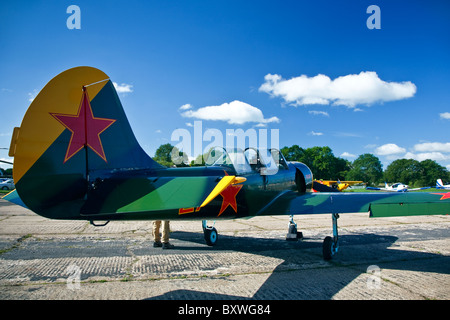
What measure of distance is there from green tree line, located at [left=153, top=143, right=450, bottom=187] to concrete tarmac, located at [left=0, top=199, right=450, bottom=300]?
56.9m

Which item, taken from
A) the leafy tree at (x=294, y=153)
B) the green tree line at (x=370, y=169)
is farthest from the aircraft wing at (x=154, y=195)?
the green tree line at (x=370, y=169)

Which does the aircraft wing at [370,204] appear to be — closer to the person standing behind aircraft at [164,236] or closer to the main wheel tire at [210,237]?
the main wheel tire at [210,237]

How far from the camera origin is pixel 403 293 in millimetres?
4266

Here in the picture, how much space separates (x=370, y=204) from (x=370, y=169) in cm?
12783

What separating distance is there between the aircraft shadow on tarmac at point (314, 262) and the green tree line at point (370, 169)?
185 ft

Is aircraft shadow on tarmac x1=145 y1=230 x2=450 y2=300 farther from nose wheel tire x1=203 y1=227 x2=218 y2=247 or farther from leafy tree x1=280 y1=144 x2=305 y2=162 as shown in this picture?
leafy tree x1=280 y1=144 x2=305 y2=162

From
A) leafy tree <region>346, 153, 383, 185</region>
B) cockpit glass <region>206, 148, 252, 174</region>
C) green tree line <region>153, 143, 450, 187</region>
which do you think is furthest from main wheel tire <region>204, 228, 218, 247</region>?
leafy tree <region>346, 153, 383, 185</region>

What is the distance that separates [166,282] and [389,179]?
131 metres

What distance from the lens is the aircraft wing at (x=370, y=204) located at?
20.4ft

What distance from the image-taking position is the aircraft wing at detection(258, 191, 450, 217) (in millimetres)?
6219

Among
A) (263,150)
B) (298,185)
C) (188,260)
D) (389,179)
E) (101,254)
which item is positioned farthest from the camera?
(389,179)

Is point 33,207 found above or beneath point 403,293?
above

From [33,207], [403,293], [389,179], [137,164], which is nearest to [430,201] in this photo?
[403,293]

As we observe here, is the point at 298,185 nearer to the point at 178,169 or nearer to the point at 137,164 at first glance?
the point at 178,169
